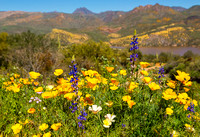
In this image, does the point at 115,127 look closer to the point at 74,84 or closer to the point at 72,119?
the point at 72,119

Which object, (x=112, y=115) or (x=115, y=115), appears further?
(x=115, y=115)

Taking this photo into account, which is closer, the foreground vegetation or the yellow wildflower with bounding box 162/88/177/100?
the yellow wildflower with bounding box 162/88/177/100

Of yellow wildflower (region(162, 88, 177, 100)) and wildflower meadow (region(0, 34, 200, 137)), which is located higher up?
yellow wildflower (region(162, 88, 177, 100))

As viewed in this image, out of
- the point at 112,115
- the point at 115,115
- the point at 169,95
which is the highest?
the point at 169,95

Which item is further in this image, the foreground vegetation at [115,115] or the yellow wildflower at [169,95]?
the foreground vegetation at [115,115]

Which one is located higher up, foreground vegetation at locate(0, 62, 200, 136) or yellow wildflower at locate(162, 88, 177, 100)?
yellow wildflower at locate(162, 88, 177, 100)

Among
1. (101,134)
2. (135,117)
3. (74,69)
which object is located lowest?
(101,134)

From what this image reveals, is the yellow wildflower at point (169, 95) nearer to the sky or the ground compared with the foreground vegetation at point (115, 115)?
nearer to the sky

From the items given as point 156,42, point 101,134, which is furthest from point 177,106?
point 156,42

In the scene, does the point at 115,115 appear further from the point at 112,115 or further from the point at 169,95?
the point at 169,95

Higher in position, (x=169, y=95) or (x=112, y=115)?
(x=169, y=95)

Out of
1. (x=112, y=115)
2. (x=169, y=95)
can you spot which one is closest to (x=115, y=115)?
(x=112, y=115)

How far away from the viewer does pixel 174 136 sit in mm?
1478

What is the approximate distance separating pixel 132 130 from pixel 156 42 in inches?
4390
